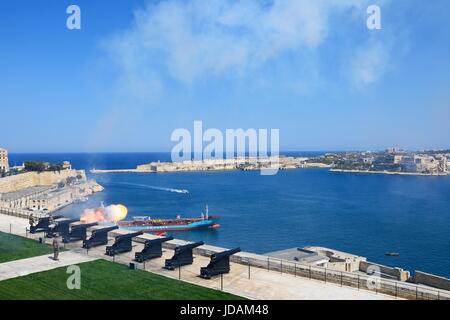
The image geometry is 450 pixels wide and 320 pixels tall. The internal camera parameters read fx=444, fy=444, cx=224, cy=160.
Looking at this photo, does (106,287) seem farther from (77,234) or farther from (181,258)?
(77,234)

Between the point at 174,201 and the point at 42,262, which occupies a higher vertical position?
the point at 42,262

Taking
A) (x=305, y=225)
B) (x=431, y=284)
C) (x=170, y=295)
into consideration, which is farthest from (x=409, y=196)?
(x=170, y=295)

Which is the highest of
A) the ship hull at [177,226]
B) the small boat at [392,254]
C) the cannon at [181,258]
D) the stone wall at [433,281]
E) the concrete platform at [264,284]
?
the cannon at [181,258]

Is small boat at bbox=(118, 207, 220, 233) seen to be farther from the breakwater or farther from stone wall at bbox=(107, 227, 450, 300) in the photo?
the breakwater

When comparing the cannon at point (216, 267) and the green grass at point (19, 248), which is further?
the green grass at point (19, 248)

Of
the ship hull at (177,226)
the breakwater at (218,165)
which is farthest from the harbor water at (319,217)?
the breakwater at (218,165)

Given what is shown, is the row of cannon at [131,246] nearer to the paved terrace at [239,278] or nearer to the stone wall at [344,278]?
the paved terrace at [239,278]
